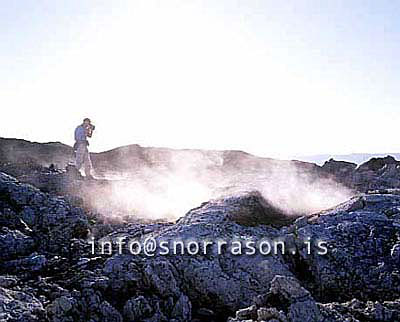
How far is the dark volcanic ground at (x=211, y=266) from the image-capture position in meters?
7.03

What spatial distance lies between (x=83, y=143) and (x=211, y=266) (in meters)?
8.86

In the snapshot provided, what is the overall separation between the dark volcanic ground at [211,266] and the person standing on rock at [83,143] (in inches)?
178

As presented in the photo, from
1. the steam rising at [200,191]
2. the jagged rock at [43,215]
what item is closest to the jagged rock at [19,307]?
the jagged rock at [43,215]

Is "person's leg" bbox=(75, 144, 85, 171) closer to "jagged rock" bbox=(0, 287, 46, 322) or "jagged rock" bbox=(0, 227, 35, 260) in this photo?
"jagged rock" bbox=(0, 227, 35, 260)

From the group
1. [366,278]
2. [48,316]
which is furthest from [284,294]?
[48,316]

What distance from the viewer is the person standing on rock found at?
16453 millimetres

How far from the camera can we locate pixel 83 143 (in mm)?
16500

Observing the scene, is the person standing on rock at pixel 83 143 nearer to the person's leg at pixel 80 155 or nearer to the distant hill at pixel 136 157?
the person's leg at pixel 80 155

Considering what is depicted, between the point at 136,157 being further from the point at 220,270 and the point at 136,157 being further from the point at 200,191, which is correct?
the point at 220,270

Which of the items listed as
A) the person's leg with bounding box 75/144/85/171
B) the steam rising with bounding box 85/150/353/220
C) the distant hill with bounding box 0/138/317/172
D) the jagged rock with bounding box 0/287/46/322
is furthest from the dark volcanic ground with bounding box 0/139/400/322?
the distant hill with bounding box 0/138/317/172

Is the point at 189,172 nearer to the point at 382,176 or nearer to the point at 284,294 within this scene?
the point at 382,176

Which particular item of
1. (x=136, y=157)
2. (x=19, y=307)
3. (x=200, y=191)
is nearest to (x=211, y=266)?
(x=19, y=307)

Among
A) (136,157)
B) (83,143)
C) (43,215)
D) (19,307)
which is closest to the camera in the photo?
(19,307)

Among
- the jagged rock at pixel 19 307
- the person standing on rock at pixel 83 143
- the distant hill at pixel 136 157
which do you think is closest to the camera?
the jagged rock at pixel 19 307
